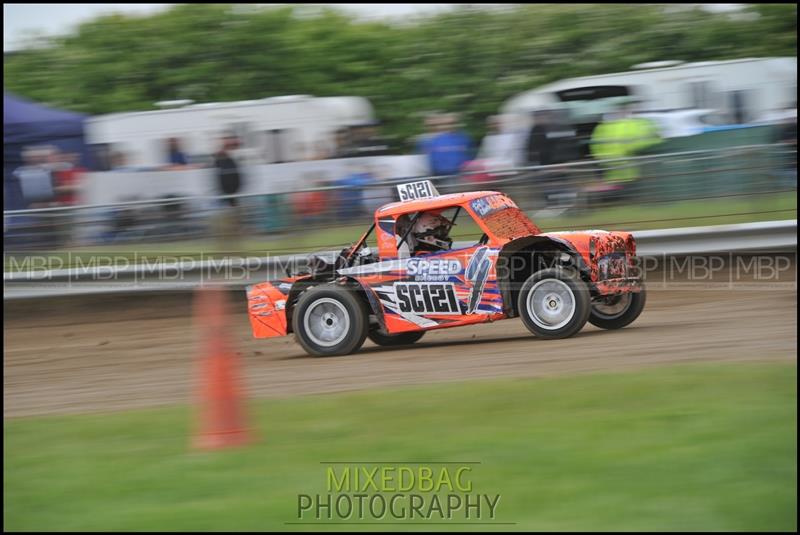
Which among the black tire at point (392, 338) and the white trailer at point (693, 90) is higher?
the white trailer at point (693, 90)

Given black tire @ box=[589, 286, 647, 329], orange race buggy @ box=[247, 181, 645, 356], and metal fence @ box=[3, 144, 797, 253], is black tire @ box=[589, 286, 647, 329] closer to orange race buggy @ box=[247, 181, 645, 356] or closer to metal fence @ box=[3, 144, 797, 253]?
orange race buggy @ box=[247, 181, 645, 356]

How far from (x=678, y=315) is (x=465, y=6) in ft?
57.0

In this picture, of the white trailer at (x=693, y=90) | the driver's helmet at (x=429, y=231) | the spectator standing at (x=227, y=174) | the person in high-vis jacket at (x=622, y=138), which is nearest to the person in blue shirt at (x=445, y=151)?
the person in high-vis jacket at (x=622, y=138)

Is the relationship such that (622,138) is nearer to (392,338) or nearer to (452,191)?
(452,191)

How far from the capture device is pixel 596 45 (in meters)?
25.1

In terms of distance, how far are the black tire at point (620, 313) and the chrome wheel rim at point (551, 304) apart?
76 centimetres

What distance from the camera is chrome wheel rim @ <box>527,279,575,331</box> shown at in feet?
30.0

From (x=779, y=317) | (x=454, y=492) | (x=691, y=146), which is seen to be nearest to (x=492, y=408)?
(x=454, y=492)

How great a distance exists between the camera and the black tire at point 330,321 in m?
9.73

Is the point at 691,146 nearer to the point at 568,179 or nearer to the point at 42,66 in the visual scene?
the point at 568,179

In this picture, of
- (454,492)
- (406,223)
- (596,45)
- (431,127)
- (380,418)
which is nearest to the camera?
(454,492)

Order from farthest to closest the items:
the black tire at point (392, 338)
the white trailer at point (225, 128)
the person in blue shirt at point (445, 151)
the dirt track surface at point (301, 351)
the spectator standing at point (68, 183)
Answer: the white trailer at point (225, 128) < the spectator standing at point (68, 183) < the person in blue shirt at point (445, 151) < the black tire at point (392, 338) < the dirt track surface at point (301, 351)

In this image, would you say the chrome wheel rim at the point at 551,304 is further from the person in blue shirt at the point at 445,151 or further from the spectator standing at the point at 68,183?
the spectator standing at the point at 68,183

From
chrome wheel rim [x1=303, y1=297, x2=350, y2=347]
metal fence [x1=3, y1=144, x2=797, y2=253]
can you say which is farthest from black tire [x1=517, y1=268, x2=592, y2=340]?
metal fence [x1=3, y1=144, x2=797, y2=253]
